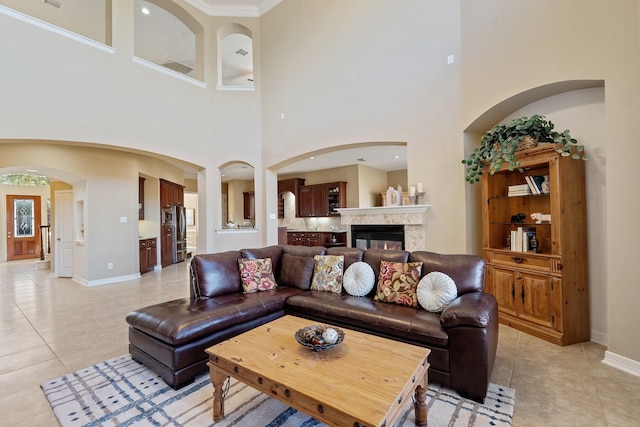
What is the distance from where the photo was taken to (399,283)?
2834 mm

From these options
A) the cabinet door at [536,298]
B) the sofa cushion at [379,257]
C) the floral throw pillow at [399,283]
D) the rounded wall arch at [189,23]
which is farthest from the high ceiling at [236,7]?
the cabinet door at [536,298]

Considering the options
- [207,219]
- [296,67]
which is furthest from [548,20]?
[207,219]

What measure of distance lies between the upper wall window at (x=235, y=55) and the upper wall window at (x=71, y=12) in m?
2.14

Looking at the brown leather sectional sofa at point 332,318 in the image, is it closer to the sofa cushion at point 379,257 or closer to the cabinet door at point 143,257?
the sofa cushion at point 379,257

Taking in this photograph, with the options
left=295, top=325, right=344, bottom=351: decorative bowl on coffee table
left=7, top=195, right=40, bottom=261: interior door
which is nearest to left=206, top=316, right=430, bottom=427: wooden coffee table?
left=295, top=325, right=344, bottom=351: decorative bowl on coffee table

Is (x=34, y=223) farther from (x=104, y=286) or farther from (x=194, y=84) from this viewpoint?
(x=194, y=84)

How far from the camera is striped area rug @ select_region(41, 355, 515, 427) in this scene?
6.13 feet

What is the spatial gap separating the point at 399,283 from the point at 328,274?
33.2 inches

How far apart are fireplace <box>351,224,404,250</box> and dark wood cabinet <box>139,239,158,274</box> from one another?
17.3 feet

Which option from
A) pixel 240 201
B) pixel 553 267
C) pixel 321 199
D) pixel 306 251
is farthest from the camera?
pixel 240 201

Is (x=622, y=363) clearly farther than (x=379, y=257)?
No

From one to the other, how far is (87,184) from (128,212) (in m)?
0.94

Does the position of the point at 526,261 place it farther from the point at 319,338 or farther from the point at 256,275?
the point at 256,275

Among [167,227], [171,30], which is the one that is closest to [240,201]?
[167,227]
